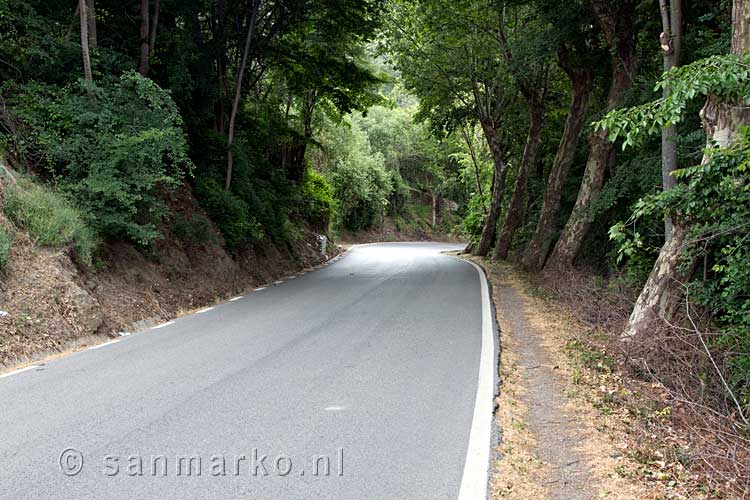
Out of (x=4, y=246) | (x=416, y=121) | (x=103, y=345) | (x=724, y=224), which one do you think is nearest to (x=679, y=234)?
(x=724, y=224)

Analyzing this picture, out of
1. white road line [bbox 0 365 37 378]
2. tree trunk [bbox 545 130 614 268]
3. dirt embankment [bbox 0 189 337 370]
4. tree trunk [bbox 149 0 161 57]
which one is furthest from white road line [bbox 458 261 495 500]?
tree trunk [bbox 149 0 161 57]

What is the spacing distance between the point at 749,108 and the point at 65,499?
7.97 metres

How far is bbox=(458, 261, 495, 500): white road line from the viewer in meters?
3.98

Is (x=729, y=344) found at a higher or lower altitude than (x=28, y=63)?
lower

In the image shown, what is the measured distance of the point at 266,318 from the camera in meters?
10.4

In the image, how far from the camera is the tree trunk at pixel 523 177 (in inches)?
863

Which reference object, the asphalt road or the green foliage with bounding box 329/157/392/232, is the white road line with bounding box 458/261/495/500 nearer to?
the asphalt road

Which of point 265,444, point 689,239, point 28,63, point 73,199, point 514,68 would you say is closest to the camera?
point 265,444

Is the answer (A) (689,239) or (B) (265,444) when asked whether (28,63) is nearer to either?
(B) (265,444)

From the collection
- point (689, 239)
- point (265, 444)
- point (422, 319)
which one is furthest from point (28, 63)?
point (689, 239)

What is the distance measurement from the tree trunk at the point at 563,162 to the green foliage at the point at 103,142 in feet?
36.3

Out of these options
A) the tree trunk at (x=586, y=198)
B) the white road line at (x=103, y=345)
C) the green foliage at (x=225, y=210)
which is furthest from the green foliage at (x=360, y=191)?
the white road line at (x=103, y=345)

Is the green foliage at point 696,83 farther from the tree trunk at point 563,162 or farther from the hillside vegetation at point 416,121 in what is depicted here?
the tree trunk at point 563,162

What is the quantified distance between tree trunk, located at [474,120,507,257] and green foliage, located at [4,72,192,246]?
17.9m
